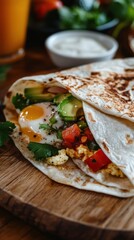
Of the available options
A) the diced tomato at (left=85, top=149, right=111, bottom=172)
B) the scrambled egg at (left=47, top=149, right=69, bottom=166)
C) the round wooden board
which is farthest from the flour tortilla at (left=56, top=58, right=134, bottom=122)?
the round wooden board

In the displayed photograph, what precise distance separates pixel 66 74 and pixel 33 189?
3.27 feet

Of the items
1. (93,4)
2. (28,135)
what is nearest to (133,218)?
(28,135)

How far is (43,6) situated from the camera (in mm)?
5168

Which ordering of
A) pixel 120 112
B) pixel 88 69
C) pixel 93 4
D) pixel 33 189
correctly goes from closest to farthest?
pixel 33 189 < pixel 120 112 < pixel 88 69 < pixel 93 4

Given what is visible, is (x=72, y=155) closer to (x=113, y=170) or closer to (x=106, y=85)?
(x=113, y=170)

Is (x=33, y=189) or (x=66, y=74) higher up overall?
(x=66, y=74)

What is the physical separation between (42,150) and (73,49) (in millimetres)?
1778

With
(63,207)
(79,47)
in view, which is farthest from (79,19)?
(63,207)

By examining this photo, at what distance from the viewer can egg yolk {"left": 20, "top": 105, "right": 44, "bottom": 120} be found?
3.17m

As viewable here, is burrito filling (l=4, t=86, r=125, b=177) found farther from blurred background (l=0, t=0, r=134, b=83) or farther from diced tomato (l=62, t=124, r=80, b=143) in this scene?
blurred background (l=0, t=0, r=134, b=83)

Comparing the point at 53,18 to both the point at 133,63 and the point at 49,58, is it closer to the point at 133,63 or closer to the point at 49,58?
the point at 49,58

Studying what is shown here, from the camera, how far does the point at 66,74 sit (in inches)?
130

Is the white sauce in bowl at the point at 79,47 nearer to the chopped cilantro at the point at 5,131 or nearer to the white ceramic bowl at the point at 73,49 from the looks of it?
the white ceramic bowl at the point at 73,49

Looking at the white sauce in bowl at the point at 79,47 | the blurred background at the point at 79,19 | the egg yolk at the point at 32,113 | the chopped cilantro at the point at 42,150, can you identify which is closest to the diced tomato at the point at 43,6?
the blurred background at the point at 79,19
